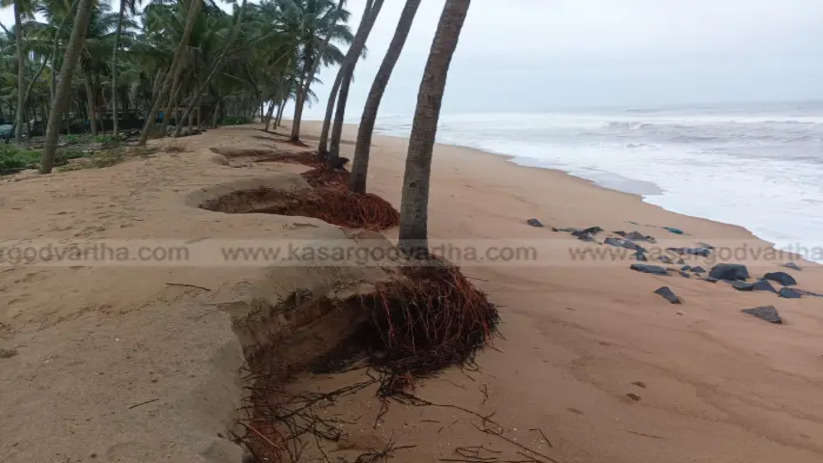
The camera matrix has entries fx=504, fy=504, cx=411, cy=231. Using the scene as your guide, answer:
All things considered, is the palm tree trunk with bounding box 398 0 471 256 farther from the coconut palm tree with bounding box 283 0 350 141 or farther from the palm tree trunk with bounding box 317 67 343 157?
the coconut palm tree with bounding box 283 0 350 141

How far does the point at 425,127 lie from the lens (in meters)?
4.13

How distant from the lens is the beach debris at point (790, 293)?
17.7ft

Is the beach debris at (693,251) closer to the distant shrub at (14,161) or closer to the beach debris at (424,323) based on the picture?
the beach debris at (424,323)

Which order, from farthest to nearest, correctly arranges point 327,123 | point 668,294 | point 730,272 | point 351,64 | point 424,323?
point 327,123, point 351,64, point 730,272, point 668,294, point 424,323

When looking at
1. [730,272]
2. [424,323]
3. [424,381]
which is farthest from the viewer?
[730,272]

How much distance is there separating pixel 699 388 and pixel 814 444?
668 mm

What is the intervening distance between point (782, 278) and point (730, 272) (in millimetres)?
540

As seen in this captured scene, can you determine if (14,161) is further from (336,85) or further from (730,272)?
(730,272)

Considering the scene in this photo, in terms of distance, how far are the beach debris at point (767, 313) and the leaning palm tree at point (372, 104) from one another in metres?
5.23

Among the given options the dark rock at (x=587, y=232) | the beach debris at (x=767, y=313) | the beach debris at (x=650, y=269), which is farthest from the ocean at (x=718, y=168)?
the beach debris at (x=767, y=313)

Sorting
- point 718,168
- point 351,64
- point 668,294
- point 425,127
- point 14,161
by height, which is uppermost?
point 351,64

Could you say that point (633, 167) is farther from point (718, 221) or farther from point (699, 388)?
point (699, 388)

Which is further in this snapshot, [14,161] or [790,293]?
[14,161]

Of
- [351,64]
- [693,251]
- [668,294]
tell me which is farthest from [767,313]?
[351,64]
